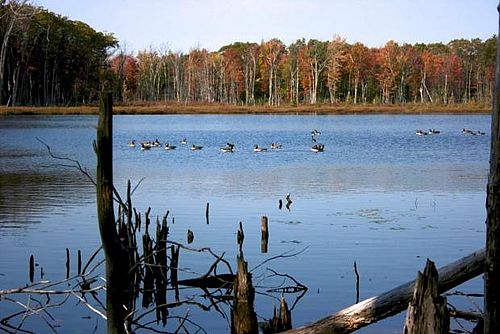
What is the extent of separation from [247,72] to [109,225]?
104 m

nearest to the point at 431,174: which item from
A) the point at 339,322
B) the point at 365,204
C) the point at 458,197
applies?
the point at 458,197

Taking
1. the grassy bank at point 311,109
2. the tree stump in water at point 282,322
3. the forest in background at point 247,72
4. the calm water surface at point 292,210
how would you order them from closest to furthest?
1. the tree stump in water at point 282,322
2. the calm water surface at point 292,210
3. the grassy bank at point 311,109
4. the forest in background at point 247,72

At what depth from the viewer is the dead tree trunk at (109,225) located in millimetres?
4949

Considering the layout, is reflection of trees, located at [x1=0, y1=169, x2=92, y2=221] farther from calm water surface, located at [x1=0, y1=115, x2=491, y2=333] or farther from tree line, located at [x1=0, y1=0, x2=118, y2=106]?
tree line, located at [x1=0, y1=0, x2=118, y2=106]

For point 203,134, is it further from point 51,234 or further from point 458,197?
point 51,234

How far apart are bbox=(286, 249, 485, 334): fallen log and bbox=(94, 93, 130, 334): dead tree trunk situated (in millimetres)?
1341

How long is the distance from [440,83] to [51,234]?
9634 centimetres

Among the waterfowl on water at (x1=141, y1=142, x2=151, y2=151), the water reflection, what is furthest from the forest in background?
the water reflection

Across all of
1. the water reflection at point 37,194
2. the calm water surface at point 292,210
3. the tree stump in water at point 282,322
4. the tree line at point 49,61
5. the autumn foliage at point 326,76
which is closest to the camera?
the tree stump in water at point 282,322

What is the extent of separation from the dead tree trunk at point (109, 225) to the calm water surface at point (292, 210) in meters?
3.47

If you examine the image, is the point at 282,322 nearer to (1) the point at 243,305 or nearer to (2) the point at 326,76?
(1) the point at 243,305

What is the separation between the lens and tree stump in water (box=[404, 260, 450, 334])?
4020 millimetres

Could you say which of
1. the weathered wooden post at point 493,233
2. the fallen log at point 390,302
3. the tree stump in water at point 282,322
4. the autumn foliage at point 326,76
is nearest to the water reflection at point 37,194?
the tree stump in water at point 282,322

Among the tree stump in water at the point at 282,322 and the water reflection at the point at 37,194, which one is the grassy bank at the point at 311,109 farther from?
the tree stump in water at the point at 282,322
